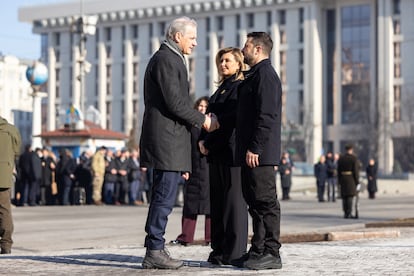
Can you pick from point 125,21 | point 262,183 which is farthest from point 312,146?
point 262,183

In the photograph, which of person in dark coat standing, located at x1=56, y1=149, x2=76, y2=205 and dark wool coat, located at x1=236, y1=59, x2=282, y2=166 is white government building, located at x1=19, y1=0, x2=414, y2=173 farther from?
dark wool coat, located at x1=236, y1=59, x2=282, y2=166

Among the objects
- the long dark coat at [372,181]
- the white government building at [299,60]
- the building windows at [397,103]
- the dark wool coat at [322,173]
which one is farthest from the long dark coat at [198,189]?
the building windows at [397,103]

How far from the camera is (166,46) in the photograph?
29.7ft

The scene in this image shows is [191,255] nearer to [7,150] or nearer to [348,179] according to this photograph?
[7,150]

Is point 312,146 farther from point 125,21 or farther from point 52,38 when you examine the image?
point 52,38

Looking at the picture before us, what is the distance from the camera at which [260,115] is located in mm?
8883

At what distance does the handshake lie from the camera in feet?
30.0

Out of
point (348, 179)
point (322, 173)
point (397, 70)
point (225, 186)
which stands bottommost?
point (322, 173)

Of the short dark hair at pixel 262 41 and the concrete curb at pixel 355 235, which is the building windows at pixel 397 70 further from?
the short dark hair at pixel 262 41

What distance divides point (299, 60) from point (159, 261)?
114 m

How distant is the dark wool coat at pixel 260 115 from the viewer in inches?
350

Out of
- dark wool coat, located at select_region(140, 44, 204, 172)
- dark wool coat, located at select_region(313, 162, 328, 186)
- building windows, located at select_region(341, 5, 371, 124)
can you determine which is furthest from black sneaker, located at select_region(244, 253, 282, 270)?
building windows, located at select_region(341, 5, 371, 124)

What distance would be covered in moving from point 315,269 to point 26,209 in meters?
21.4

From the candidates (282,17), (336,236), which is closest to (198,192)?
(336,236)
